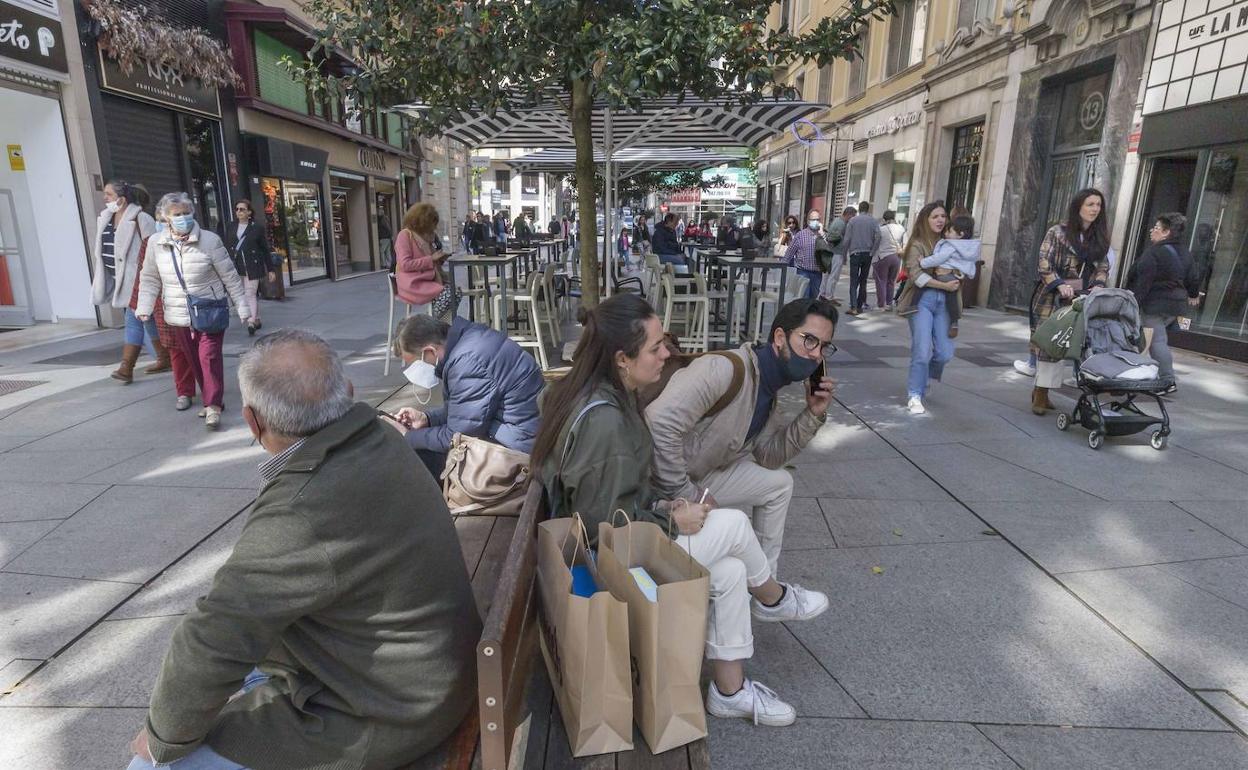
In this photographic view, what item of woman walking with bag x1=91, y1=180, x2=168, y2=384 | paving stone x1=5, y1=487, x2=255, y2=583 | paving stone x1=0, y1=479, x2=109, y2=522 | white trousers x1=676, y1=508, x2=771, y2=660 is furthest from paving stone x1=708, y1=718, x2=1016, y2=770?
woman walking with bag x1=91, y1=180, x2=168, y2=384

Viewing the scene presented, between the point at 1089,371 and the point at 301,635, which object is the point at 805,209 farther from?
the point at 301,635

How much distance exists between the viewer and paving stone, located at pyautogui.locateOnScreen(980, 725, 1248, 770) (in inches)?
88.9

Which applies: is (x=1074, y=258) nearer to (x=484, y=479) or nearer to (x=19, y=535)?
(x=484, y=479)

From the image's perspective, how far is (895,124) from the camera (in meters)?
17.2

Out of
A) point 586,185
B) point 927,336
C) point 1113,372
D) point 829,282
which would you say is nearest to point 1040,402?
point 1113,372

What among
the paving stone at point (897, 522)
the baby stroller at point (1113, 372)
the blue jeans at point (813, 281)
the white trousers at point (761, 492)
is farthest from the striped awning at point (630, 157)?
the white trousers at point (761, 492)

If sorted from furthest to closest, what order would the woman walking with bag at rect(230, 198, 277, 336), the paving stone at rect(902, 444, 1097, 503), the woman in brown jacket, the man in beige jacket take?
the woman walking with bag at rect(230, 198, 277, 336), the woman in brown jacket, the paving stone at rect(902, 444, 1097, 503), the man in beige jacket

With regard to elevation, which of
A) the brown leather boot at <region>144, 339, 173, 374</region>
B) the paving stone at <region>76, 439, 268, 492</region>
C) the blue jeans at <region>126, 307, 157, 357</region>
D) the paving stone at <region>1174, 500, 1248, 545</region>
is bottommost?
the paving stone at <region>76, 439, 268, 492</region>

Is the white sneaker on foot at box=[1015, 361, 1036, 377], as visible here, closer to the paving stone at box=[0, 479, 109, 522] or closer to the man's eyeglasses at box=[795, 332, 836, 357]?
the man's eyeglasses at box=[795, 332, 836, 357]

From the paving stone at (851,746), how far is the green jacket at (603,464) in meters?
0.78

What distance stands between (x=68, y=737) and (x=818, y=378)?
3.05 meters

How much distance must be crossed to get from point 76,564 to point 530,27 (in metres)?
3.96

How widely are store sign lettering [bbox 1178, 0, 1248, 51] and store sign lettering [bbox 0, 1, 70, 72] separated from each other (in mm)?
13982

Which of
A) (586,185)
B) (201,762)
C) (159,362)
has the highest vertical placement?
(586,185)
